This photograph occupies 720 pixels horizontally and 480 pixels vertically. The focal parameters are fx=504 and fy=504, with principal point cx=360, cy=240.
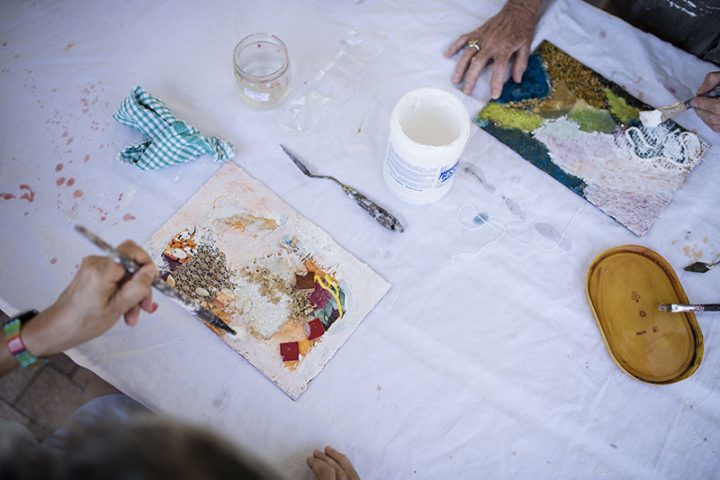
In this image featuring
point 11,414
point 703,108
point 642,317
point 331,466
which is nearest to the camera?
point 331,466

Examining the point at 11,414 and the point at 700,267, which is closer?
the point at 700,267

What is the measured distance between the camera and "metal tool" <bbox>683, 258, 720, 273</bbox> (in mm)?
1076

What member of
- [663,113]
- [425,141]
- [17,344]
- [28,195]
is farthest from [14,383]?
[663,113]

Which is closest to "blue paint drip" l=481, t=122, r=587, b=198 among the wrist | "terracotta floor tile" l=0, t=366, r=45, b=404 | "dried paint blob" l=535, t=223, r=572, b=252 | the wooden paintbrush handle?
"dried paint blob" l=535, t=223, r=572, b=252

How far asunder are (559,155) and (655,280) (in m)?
0.34

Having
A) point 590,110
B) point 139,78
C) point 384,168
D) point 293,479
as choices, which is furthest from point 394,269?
point 139,78

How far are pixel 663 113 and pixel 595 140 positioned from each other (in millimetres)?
161

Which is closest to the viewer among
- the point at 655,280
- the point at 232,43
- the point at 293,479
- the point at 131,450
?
the point at 131,450

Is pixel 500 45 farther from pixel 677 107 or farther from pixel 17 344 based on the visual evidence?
pixel 17 344

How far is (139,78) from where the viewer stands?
48.9 inches

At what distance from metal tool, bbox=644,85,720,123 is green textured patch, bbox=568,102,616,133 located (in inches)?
4.1

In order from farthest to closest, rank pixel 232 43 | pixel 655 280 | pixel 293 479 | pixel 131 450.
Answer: pixel 232 43, pixel 655 280, pixel 293 479, pixel 131 450

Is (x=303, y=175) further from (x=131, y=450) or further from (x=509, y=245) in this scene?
(x=131, y=450)

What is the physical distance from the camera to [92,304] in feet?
2.55
